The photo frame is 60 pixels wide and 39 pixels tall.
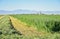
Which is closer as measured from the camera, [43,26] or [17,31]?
[17,31]

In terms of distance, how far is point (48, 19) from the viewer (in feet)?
82.9

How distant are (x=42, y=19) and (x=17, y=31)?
9129 mm

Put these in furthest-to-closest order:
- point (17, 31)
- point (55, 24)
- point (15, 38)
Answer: point (55, 24), point (17, 31), point (15, 38)

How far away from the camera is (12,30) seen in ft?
53.4

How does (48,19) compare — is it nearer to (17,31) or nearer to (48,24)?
(48,24)

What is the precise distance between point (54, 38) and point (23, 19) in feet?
36.0

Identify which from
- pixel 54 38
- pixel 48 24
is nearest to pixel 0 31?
pixel 54 38

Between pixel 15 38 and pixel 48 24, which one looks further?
pixel 48 24

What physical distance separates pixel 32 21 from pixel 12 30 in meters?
7.56

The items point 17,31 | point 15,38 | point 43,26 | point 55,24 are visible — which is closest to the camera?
point 15,38

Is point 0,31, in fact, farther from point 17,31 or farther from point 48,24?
point 48,24

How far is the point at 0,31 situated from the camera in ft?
53.3

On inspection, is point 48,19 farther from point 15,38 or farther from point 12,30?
point 15,38

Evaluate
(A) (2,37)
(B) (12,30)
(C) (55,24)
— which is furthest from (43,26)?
(A) (2,37)
